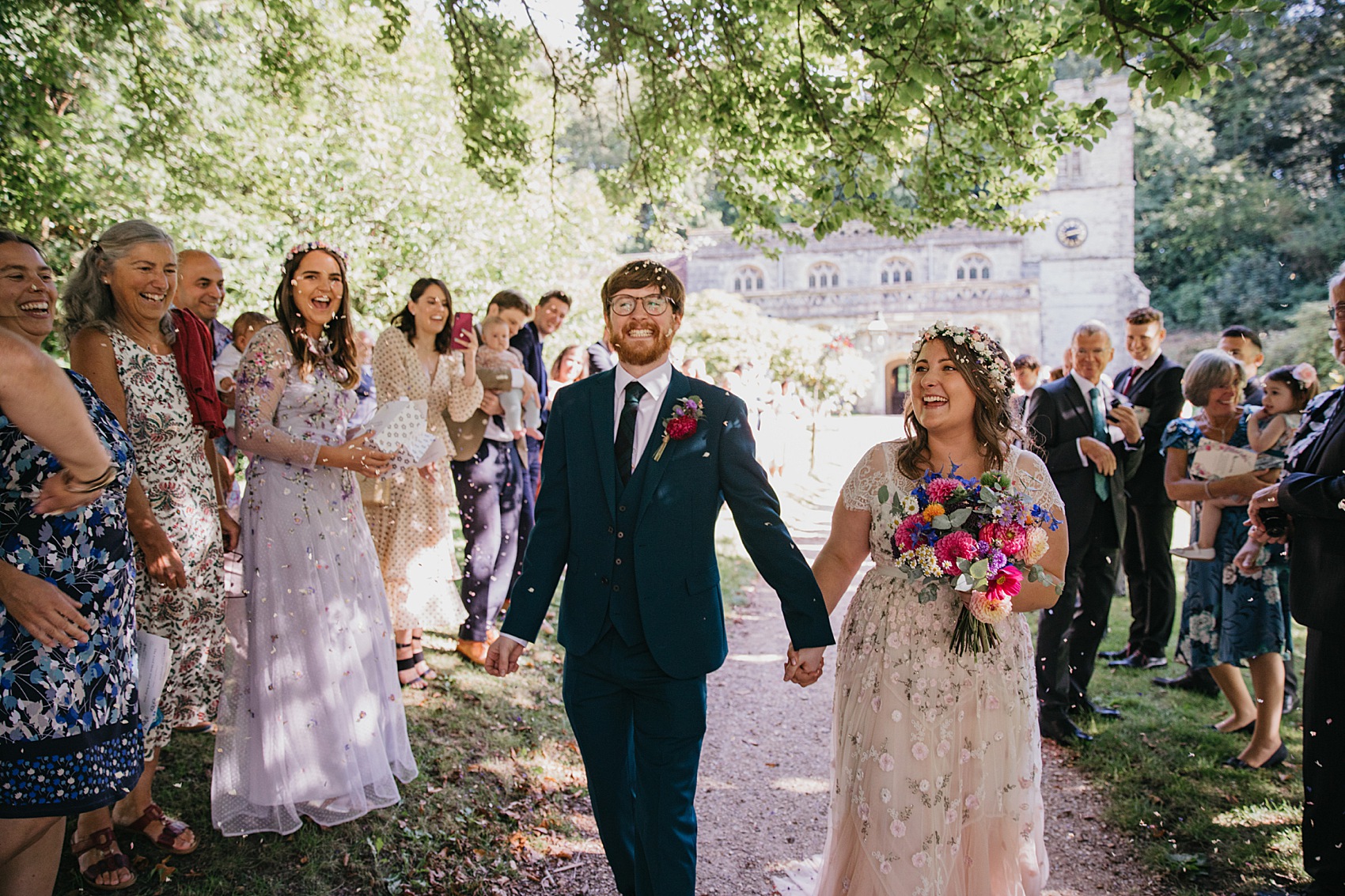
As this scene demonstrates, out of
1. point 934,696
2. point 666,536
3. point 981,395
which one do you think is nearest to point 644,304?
point 666,536

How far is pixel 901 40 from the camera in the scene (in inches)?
204

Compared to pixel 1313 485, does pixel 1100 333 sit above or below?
above

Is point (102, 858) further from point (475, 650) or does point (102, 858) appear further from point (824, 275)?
point (824, 275)

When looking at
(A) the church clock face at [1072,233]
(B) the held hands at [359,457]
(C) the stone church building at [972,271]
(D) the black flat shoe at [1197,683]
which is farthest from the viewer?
(A) the church clock face at [1072,233]

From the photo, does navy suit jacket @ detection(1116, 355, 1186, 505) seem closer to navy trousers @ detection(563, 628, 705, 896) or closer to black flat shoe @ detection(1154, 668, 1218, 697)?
black flat shoe @ detection(1154, 668, 1218, 697)

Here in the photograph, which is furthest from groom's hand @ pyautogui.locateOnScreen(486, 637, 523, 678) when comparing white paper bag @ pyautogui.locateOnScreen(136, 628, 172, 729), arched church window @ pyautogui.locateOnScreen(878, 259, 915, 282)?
arched church window @ pyautogui.locateOnScreen(878, 259, 915, 282)

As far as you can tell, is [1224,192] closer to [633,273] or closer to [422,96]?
[422,96]

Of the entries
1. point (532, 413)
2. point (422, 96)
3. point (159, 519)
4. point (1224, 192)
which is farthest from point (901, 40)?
point (1224, 192)

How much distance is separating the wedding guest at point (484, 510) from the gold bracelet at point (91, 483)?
344 centimetres

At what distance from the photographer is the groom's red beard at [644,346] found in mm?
3293

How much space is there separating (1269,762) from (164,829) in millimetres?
6197

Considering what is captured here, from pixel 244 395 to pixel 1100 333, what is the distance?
538 centimetres

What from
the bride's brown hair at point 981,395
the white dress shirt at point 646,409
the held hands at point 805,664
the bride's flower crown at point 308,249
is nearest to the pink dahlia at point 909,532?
the bride's brown hair at point 981,395

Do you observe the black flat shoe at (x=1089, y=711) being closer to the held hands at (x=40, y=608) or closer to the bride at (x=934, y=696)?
the bride at (x=934, y=696)
